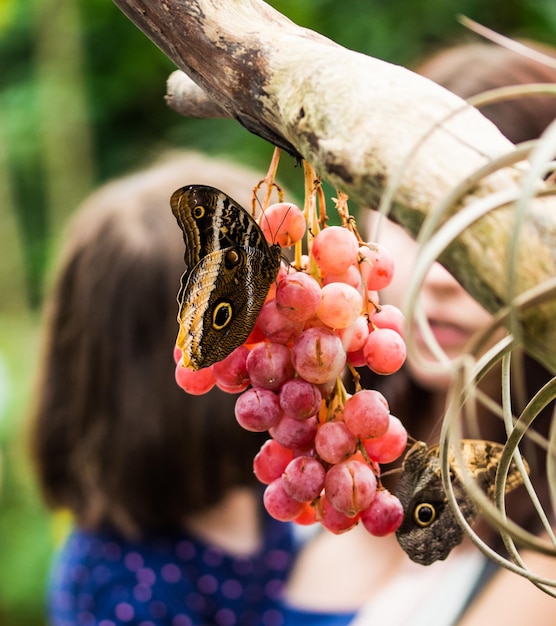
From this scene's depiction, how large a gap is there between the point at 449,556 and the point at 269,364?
878mm

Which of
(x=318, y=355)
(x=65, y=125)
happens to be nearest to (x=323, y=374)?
(x=318, y=355)

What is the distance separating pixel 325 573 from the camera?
4.77ft

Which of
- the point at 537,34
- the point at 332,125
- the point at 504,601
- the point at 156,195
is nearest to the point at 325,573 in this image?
the point at 504,601

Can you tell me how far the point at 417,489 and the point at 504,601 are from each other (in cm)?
74

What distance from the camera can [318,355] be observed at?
0.97ft

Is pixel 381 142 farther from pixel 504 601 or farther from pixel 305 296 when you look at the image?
pixel 504 601

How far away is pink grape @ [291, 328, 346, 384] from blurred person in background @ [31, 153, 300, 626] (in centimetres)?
110

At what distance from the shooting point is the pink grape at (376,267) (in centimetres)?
32

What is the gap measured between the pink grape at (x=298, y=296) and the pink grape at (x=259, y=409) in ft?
0.13

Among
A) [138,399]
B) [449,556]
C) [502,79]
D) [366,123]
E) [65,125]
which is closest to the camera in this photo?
[366,123]

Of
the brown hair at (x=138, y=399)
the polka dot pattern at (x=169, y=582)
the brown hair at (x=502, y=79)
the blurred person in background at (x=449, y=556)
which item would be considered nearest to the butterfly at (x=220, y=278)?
the blurred person in background at (x=449, y=556)

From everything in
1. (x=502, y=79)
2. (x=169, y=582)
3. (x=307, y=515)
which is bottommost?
(x=169, y=582)

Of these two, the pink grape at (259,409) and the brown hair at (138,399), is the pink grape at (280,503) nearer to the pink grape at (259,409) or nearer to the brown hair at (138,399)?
the pink grape at (259,409)

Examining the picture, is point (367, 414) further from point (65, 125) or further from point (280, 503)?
point (65, 125)
